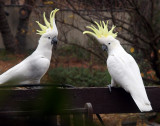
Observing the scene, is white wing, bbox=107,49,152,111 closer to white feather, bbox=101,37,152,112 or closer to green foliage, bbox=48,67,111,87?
white feather, bbox=101,37,152,112

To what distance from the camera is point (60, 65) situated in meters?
6.42

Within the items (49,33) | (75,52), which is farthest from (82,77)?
(49,33)

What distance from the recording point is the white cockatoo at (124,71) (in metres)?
1.84

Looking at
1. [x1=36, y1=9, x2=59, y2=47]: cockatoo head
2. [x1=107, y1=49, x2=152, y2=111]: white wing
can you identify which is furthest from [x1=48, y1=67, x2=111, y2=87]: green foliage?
[x1=107, y1=49, x2=152, y2=111]: white wing

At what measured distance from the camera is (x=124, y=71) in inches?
84.0

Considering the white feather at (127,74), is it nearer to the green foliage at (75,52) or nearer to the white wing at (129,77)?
the white wing at (129,77)

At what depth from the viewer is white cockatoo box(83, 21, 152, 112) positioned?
1836 millimetres

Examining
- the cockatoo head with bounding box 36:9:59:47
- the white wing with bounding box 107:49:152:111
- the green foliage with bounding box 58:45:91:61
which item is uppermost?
the cockatoo head with bounding box 36:9:59:47

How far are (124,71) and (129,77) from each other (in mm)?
80

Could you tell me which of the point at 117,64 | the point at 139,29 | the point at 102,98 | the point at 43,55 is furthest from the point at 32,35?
the point at 102,98

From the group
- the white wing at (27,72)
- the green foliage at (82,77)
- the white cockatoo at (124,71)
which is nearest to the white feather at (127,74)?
the white cockatoo at (124,71)

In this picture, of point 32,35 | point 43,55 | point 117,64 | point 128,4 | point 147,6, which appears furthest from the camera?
point 32,35

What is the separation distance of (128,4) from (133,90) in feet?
8.18

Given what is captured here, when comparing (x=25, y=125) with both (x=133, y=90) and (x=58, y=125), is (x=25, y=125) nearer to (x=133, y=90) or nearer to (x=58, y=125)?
(x=58, y=125)
